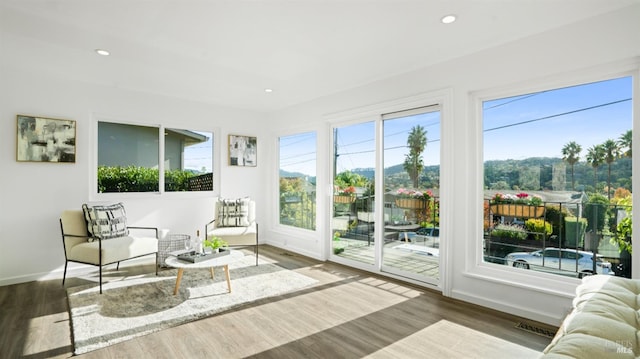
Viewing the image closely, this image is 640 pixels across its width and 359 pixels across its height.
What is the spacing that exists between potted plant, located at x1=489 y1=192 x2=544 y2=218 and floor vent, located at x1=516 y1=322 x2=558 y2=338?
3.23 ft

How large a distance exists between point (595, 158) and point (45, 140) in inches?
237

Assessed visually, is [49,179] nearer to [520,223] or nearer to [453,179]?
[453,179]

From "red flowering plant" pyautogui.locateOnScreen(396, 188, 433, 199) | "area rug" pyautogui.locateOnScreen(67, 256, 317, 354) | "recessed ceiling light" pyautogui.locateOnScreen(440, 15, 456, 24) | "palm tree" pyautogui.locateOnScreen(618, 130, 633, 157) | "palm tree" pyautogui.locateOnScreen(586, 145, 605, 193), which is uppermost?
"recessed ceiling light" pyautogui.locateOnScreen(440, 15, 456, 24)

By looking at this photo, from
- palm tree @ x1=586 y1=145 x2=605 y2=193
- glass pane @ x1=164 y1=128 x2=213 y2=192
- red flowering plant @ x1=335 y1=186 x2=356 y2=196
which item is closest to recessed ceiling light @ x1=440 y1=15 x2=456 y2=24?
palm tree @ x1=586 y1=145 x2=605 y2=193

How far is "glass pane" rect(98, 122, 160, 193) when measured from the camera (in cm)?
467

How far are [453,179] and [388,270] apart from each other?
1.53 m

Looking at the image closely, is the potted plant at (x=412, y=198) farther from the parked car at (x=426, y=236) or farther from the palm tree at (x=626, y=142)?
the palm tree at (x=626, y=142)

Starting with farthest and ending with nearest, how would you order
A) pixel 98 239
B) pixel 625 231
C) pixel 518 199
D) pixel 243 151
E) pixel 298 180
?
pixel 243 151
pixel 298 180
pixel 98 239
pixel 518 199
pixel 625 231

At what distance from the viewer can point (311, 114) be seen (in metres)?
5.34

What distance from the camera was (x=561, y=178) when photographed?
2938 millimetres

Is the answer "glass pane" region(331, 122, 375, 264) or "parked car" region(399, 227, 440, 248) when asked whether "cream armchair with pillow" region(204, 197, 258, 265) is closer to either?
"glass pane" region(331, 122, 375, 264)

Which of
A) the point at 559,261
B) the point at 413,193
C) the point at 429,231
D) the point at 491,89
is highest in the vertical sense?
the point at 491,89

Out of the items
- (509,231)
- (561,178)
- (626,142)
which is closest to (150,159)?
(509,231)

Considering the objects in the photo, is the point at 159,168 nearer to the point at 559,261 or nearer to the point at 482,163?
the point at 482,163
